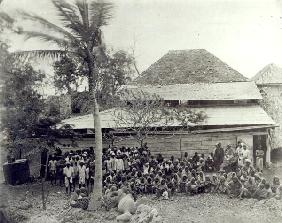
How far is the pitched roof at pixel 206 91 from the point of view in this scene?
19656 millimetres

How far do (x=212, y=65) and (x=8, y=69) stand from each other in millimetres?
13075

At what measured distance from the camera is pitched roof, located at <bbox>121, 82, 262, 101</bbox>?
19.7 metres

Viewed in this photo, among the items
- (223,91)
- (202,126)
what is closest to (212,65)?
(223,91)

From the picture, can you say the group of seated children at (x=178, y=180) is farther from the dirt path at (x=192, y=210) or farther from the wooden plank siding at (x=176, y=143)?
the wooden plank siding at (x=176, y=143)

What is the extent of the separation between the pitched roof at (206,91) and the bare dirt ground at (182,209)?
778 centimetres

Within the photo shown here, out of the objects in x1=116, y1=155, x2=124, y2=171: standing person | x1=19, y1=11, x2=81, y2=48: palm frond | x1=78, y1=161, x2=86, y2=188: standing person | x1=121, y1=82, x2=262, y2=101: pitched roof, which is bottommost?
x1=78, y1=161, x2=86, y2=188: standing person

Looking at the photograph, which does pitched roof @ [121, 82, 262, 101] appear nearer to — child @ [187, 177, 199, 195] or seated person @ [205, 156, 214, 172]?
seated person @ [205, 156, 214, 172]

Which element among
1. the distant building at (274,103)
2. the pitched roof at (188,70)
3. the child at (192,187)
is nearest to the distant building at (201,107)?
the pitched roof at (188,70)

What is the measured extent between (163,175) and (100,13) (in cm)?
570

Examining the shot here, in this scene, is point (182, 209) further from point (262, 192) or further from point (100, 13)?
point (100, 13)

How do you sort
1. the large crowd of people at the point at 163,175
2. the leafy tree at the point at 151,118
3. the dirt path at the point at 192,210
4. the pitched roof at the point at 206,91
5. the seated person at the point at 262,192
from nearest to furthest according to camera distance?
the dirt path at the point at 192,210 → the seated person at the point at 262,192 → the large crowd of people at the point at 163,175 → the leafy tree at the point at 151,118 → the pitched roof at the point at 206,91

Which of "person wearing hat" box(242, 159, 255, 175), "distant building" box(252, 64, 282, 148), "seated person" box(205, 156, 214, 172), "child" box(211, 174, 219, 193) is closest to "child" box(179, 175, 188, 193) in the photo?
"child" box(211, 174, 219, 193)

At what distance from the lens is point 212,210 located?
11250mm

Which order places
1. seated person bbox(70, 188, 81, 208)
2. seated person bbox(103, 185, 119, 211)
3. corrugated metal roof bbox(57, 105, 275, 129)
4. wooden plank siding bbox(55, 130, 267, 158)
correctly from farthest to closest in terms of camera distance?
wooden plank siding bbox(55, 130, 267, 158)
corrugated metal roof bbox(57, 105, 275, 129)
seated person bbox(70, 188, 81, 208)
seated person bbox(103, 185, 119, 211)
